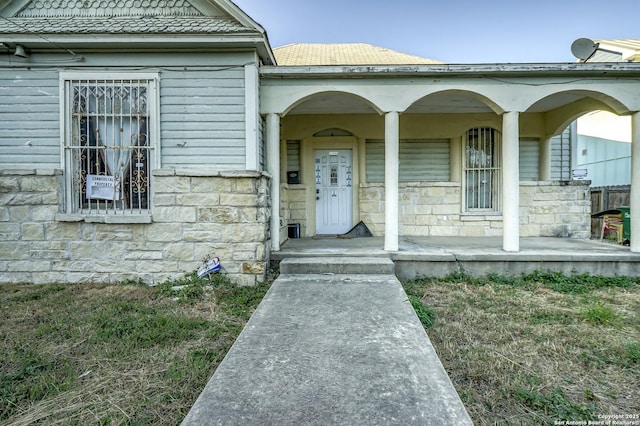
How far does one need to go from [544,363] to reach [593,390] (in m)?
0.37

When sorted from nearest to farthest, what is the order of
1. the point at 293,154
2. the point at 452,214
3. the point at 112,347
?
1. the point at 112,347
2. the point at 452,214
3. the point at 293,154

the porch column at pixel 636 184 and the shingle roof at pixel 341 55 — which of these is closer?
the porch column at pixel 636 184

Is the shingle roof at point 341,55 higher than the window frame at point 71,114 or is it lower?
higher

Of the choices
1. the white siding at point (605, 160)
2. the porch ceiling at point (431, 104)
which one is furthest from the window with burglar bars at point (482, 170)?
the white siding at point (605, 160)

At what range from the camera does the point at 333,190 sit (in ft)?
26.1

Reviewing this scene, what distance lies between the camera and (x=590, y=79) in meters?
5.53

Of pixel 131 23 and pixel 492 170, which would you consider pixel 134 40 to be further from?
pixel 492 170

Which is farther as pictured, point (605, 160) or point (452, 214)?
point (605, 160)

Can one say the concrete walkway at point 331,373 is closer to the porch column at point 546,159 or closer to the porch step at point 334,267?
the porch step at point 334,267

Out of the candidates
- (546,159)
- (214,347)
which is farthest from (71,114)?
(546,159)

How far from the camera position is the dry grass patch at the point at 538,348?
7.60 ft

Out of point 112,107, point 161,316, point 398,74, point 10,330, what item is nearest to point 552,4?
point 398,74

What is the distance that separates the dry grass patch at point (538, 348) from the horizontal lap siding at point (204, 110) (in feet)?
10.4

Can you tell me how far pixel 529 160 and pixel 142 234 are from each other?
7473 mm
